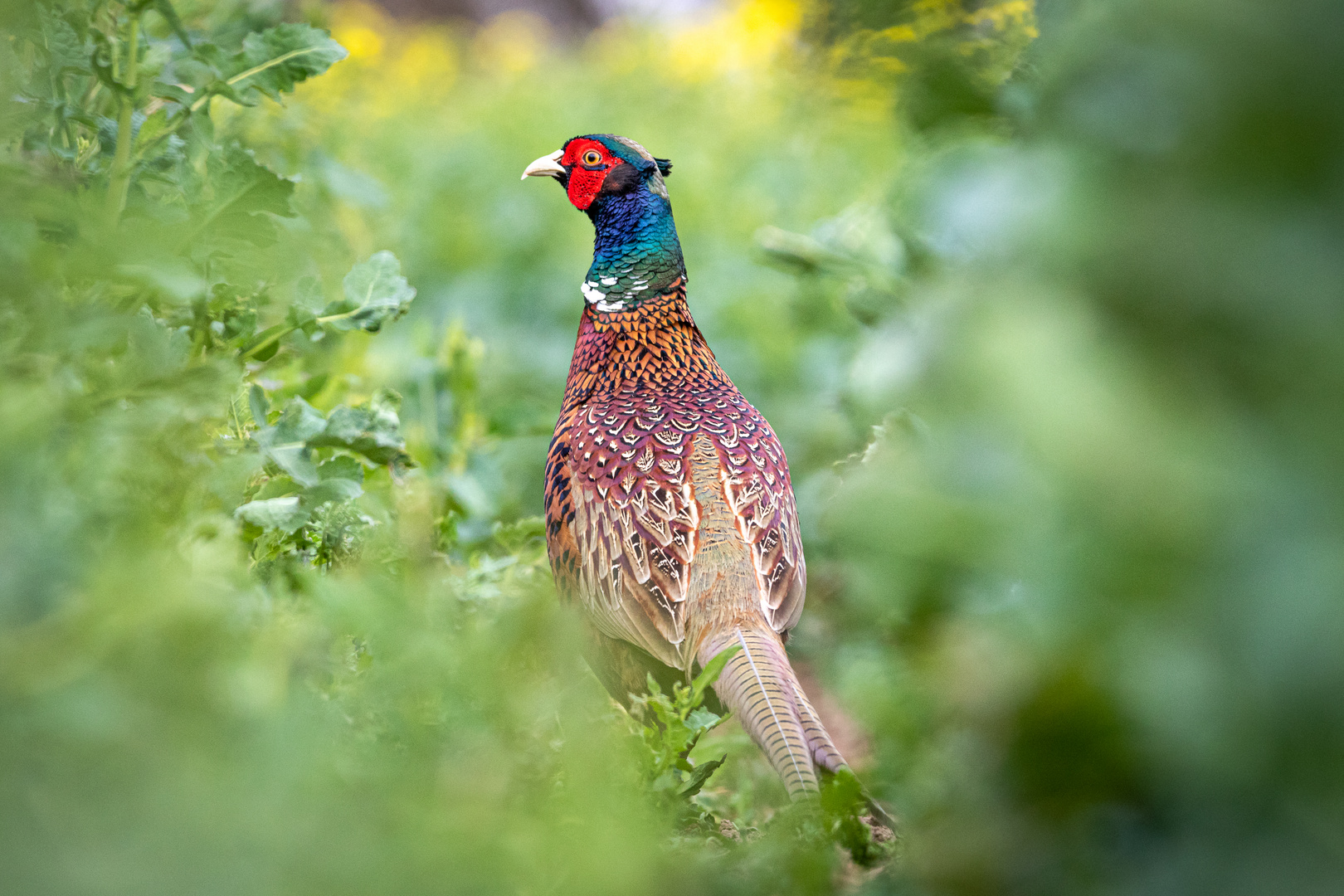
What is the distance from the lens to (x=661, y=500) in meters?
2.31

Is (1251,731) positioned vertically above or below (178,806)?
above

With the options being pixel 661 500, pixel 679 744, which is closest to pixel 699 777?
pixel 679 744

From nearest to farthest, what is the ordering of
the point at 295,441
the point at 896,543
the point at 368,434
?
1. the point at 896,543
2. the point at 295,441
3. the point at 368,434

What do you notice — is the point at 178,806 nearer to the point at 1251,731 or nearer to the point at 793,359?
the point at 1251,731

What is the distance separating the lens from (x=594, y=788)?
808mm

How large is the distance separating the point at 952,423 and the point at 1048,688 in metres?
0.18

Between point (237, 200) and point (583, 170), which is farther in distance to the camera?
point (583, 170)

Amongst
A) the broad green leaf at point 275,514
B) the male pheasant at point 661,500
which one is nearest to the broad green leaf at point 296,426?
the broad green leaf at point 275,514

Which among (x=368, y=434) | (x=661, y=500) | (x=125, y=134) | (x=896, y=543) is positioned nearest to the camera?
(x=896, y=543)

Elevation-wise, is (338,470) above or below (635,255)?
below

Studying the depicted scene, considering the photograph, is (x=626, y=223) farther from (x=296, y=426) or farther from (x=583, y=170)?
(x=296, y=426)

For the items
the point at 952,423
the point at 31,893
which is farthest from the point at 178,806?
the point at 952,423

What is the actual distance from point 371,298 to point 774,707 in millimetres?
1073

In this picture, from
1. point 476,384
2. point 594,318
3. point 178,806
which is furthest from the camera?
point 476,384
